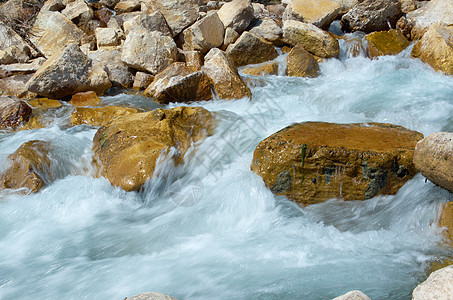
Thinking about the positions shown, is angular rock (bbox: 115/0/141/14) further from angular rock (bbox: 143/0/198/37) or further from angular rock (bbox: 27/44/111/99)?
angular rock (bbox: 27/44/111/99)

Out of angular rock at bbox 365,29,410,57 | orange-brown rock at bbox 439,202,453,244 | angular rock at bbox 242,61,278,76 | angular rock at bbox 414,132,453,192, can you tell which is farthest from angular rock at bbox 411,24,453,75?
orange-brown rock at bbox 439,202,453,244

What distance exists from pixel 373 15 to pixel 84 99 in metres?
7.25

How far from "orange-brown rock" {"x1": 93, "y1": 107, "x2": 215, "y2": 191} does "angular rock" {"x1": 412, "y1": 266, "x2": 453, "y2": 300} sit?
Answer: 2717 mm

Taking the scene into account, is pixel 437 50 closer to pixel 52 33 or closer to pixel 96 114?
pixel 96 114

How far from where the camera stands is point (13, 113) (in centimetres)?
561

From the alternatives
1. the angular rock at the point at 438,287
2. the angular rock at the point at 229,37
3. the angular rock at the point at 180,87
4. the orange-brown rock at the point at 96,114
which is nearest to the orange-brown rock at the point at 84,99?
the orange-brown rock at the point at 96,114

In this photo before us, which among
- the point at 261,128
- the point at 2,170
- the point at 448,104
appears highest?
the point at 2,170

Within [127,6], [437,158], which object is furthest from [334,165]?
[127,6]

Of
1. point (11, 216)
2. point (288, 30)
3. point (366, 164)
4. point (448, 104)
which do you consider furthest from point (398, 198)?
point (288, 30)

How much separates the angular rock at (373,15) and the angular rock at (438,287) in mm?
8623

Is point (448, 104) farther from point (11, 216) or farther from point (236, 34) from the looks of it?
point (11, 216)

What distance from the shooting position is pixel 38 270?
2871mm

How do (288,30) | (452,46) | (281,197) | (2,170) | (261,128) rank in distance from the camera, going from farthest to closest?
(288,30), (452,46), (261,128), (2,170), (281,197)

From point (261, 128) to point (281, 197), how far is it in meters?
1.87
